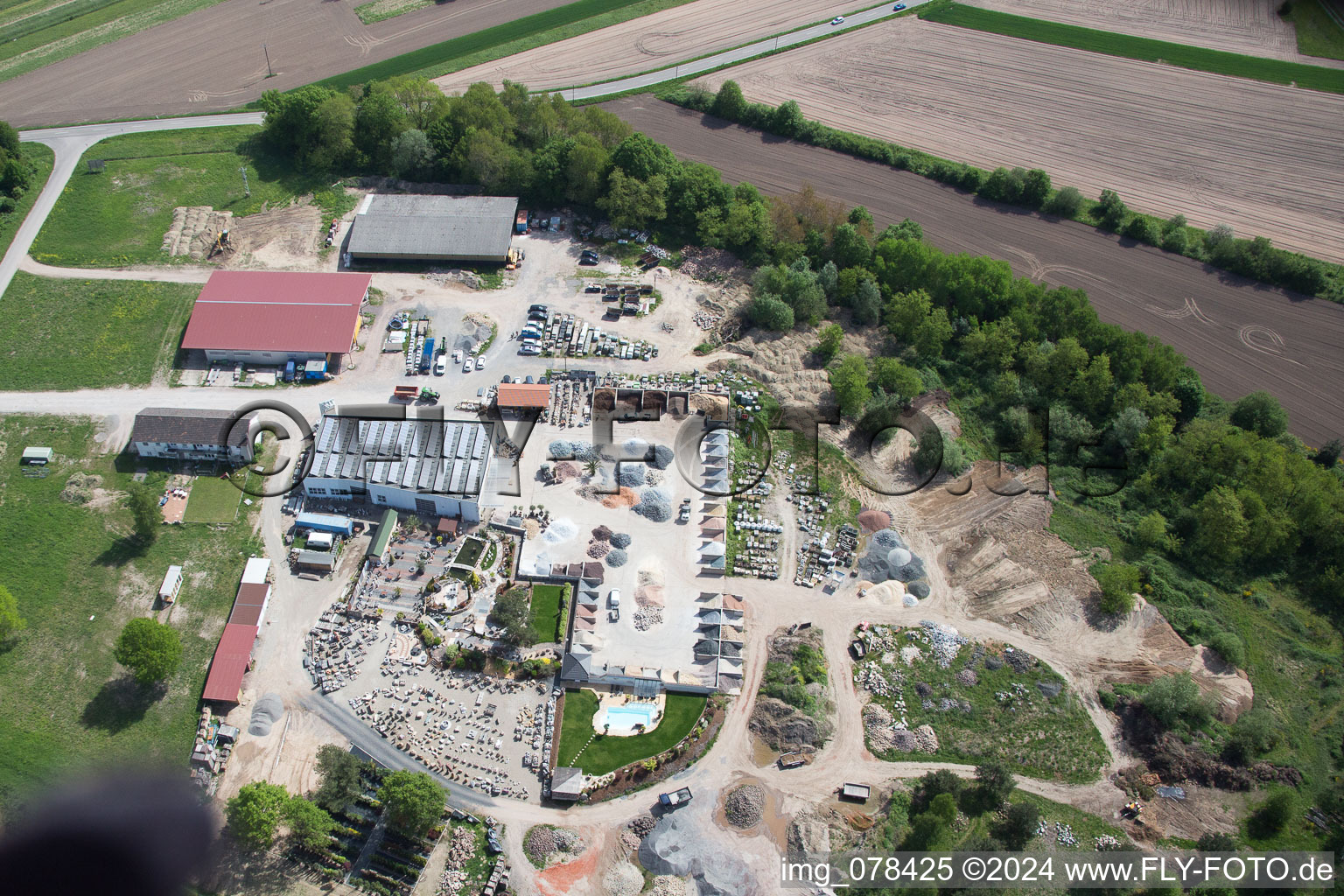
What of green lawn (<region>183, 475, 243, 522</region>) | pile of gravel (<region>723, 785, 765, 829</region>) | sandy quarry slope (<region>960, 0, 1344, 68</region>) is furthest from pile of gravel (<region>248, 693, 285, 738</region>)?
sandy quarry slope (<region>960, 0, 1344, 68</region>)

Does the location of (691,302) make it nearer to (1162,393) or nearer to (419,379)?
(419,379)

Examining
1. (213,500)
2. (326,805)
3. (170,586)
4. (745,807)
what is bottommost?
(745,807)

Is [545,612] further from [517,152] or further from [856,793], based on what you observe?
[517,152]

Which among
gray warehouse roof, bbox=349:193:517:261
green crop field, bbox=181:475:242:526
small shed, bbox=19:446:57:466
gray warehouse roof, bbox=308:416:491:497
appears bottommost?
green crop field, bbox=181:475:242:526

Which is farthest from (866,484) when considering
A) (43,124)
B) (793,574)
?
(43,124)

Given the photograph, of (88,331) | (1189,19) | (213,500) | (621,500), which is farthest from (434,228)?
(1189,19)

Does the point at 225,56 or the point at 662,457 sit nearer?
the point at 662,457

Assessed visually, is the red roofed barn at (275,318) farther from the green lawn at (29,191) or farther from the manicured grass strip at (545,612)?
the manicured grass strip at (545,612)

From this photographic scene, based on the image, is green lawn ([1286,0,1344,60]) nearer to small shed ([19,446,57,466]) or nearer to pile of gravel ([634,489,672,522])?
pile of gravel ([634,489,672,522])
